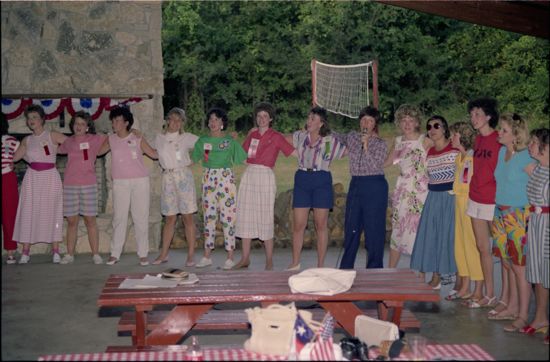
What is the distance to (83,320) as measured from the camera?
261 inches

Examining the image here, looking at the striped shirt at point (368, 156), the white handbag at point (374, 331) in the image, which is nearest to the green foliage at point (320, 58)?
the striped shirt at point (368, 156)

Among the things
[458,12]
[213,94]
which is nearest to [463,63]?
[213,94]

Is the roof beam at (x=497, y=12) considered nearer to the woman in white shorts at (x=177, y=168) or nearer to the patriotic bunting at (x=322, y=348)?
the woman in white shorts at (x=177, y=168)

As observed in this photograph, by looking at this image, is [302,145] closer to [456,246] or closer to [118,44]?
[456,246]

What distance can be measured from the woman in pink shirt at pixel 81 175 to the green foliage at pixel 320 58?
6202 mm

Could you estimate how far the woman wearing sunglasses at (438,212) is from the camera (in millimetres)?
7113

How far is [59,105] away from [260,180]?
8.27 ft

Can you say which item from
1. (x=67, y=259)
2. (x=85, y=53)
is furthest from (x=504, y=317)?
(x=85, y=53)

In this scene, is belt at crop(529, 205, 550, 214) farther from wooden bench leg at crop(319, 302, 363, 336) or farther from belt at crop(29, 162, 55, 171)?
belt at crop(29, 162, 55, 171)

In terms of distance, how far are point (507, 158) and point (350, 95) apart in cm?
807

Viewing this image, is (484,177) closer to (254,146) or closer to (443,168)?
(443,168)

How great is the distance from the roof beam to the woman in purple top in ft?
3.71

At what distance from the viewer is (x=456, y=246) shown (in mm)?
7102

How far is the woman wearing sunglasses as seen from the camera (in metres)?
7.11
